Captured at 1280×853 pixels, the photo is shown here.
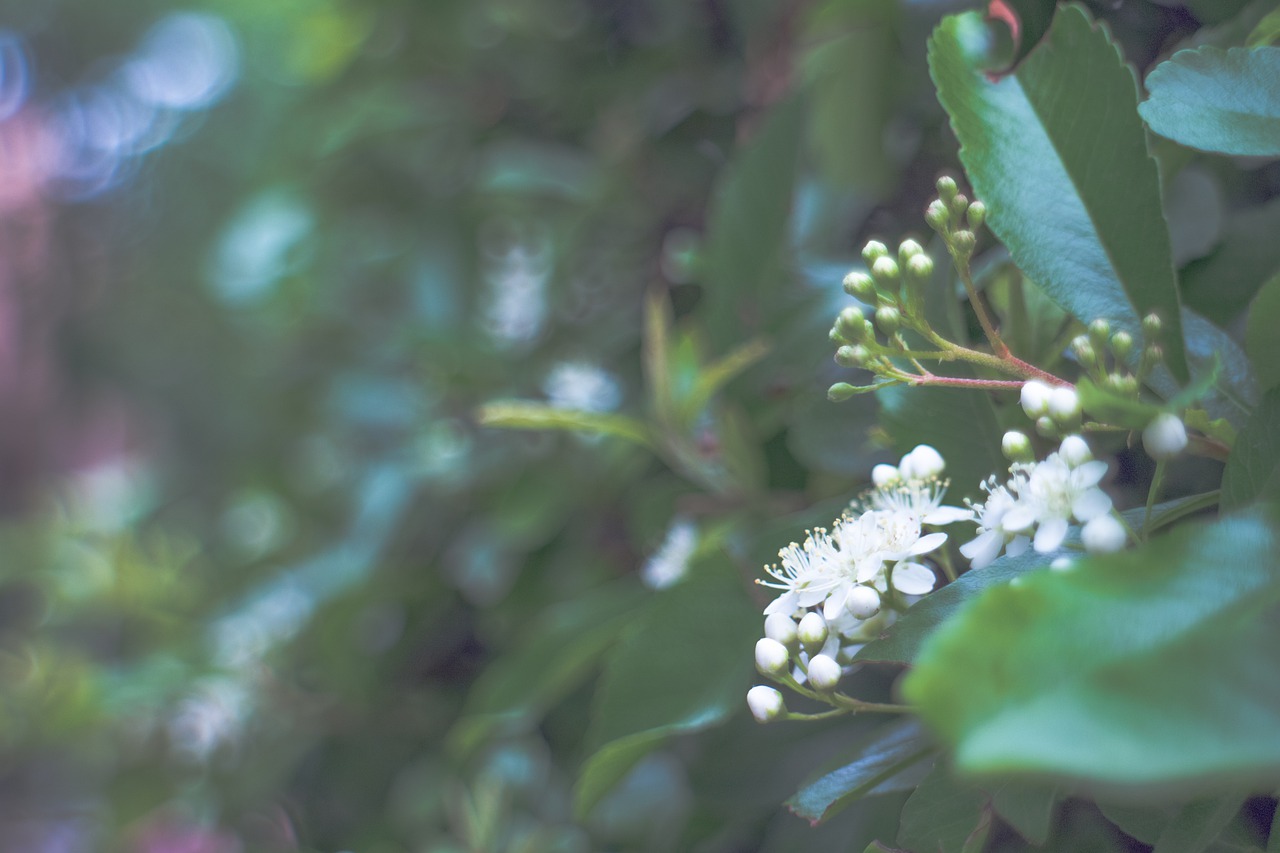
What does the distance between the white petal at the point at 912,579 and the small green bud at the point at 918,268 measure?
116mm

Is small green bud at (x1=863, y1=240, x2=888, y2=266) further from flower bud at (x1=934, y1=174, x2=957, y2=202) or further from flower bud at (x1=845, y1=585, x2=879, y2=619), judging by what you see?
flower bud at (x1=845, y1=585, x2=879, y2=619)

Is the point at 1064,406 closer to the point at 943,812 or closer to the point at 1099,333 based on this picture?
the point at 1099,333

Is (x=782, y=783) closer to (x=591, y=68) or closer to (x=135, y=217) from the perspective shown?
(x=591, y=68)

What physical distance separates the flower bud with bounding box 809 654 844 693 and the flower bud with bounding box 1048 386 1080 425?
12 centimetres

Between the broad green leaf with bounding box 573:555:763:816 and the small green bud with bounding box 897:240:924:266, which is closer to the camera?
the small green bud with bounding box 897:240:924:266

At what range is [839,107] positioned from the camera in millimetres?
789

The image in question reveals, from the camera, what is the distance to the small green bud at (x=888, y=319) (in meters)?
0.38

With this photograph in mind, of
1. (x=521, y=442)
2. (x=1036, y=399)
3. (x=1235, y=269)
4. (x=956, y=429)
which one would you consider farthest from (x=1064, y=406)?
(x=521, y=442)

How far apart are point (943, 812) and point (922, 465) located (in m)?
0.14

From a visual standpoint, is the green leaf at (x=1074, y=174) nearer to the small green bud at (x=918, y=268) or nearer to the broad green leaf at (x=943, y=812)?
the small green bud at (x=918, y=268)

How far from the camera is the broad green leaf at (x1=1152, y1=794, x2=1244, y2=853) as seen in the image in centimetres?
32

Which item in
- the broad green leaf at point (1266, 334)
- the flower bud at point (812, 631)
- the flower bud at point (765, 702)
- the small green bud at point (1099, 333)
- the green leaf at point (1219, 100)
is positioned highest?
the green leaf at point (1219, 100)

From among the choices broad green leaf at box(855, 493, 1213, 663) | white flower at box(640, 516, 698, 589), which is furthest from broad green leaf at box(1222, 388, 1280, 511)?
white flower at box(640, 516, 698, 589)

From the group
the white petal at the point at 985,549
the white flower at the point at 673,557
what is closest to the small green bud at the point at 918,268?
the white petal at the point at 985,549
